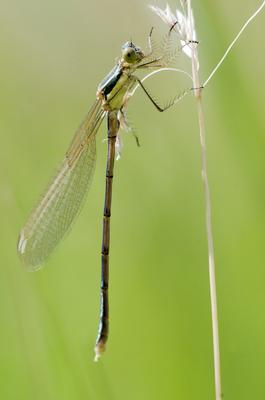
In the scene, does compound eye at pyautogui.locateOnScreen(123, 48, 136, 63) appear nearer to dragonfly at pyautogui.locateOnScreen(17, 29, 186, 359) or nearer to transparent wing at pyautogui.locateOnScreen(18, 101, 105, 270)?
dragonfly at pyautogui.locateOnScreen(17, 29, 186, 359)

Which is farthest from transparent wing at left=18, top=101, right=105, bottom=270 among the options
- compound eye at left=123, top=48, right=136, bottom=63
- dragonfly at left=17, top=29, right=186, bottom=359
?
compound eye at left=123, top=48, right=136, bottom=63

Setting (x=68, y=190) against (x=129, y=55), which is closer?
(x=129, y=55)

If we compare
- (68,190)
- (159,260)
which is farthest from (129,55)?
(159,260)

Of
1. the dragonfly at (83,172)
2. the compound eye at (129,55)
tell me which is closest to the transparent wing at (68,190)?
the dragonfly at (83,172)

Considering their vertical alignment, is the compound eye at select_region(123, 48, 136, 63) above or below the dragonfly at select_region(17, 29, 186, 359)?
above

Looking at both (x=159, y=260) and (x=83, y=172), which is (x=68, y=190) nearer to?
(x=83, y=172)

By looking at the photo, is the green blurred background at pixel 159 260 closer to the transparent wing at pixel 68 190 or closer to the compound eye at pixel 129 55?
the transparent wing at pixel 68 190

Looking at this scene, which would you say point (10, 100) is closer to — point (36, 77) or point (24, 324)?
point (36, 77)
